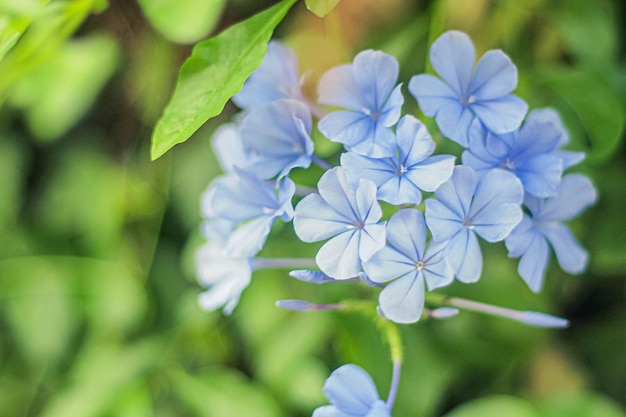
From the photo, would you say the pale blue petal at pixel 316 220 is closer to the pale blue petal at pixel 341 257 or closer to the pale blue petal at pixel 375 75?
the pale blue petal at pixel 341 257

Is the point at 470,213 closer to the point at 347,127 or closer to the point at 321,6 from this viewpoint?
the point at 347,127

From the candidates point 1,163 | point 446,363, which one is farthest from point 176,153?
point 446,363

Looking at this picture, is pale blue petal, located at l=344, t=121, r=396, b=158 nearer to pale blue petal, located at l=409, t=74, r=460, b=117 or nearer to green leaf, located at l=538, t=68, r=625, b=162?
pale blue petal, located at l=409, t=74, r=460, b=117

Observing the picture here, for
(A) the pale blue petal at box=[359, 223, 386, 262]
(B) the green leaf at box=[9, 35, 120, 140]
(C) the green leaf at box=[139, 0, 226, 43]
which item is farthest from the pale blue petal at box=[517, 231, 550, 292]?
(B) the green leaf at box=[9, 35, 120, 140]

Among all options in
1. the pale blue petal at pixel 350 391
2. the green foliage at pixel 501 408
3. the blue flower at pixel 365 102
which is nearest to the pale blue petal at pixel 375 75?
the blue flower at pixel 365 102

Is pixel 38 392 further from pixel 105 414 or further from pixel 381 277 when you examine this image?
pixel 381 277

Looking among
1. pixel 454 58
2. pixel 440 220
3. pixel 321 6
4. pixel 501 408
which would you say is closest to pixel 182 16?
pixel 321 6
